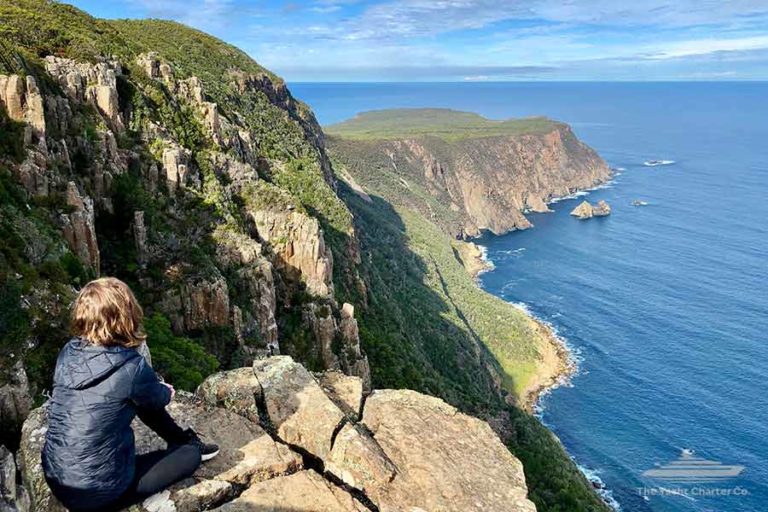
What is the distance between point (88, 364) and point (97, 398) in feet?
1.73

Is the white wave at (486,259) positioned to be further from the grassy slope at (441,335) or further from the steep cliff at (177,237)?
the steep cliff at (177,237)

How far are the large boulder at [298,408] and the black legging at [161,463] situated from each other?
2816 mm

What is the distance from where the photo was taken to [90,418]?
8.26 metres

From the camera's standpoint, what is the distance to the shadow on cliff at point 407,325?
5544 centimetres

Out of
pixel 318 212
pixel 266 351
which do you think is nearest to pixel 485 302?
pixel 318 212

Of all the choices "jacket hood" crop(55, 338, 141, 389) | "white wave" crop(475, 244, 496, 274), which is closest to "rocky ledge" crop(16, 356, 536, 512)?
"jacket hood" crop(55, 338, 141, 389)

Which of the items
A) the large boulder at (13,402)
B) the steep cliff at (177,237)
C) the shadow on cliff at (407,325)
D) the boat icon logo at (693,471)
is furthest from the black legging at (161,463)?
the boat icon logo at (693,471)

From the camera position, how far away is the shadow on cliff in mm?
55438

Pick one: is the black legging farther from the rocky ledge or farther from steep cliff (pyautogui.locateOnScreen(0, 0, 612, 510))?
steep cliff (pyautogui.locateOnScreen(0, 0, 612, 510))

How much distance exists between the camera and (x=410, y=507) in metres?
11.2

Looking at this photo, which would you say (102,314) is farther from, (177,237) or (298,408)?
(177,237)

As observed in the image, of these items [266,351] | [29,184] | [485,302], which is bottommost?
[485,302]

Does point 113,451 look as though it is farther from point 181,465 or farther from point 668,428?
point 668,428

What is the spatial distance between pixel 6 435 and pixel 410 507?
846 cm
